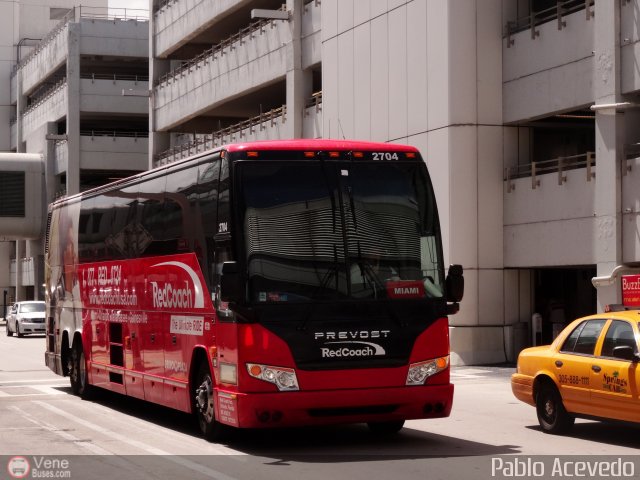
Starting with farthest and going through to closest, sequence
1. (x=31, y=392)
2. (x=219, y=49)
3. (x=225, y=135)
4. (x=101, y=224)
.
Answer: (x=225, y=135) → (x=219, y=49) → (x=31, y=392) → (x=101, y=224)

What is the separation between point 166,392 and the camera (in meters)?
16.5

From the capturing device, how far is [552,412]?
15367mm

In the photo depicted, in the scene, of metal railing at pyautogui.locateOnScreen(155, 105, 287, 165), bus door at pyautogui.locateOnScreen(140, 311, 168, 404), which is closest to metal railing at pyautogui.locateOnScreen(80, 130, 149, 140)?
metal railing at pyautogui.locateOnScreen(155, 105, 287, 165)

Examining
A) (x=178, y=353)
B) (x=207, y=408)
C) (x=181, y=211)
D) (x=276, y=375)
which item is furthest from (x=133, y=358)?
(x=276, y=375)

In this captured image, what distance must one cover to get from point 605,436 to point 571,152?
17.4 m

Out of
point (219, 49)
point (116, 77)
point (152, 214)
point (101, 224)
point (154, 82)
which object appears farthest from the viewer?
point (116, 77)

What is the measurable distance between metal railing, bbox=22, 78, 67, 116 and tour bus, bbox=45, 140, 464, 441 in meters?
64.0

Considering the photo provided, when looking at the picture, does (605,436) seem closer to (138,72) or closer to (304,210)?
(304,210)

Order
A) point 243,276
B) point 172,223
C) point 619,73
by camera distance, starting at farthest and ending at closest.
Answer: point 619,73 → point 172,223 → point 243,276

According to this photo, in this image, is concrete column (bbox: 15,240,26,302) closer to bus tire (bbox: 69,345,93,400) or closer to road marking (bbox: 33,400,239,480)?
bus tire (bbox: 69,345,93,400)

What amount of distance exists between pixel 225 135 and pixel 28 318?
40.6ft

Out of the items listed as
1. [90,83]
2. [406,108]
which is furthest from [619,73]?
[90,83]

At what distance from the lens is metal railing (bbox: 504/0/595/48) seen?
28.3 m

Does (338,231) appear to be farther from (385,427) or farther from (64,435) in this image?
(64,435)
